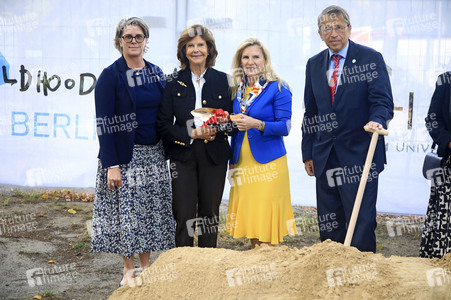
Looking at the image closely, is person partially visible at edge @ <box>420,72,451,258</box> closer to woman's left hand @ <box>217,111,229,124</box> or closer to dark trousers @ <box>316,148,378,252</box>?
dark trousers @ <box>316,148,378,252</box>

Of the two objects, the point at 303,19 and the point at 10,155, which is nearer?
the point at 303,19

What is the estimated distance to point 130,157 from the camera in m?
3.48

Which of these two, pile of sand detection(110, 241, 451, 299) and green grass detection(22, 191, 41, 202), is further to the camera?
green grass detection(22, 191, 41, 202)

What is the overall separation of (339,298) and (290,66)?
182 inches

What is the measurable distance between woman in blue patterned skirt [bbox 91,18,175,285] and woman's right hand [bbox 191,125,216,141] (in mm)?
324

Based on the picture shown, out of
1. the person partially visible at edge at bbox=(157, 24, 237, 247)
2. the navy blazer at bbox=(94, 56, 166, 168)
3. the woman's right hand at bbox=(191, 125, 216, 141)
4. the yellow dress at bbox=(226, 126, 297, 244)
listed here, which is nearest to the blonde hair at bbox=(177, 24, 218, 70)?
the person partially visible at edge at bbox=(157, 24, 237, 247)

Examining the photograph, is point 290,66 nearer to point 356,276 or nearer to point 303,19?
point 303,19

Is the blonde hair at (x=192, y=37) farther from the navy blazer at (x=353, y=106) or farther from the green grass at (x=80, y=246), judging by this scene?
the green grass at (x=80, y=246)

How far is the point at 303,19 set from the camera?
6199 millimetres

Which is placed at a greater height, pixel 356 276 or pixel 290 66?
pixel 290 66

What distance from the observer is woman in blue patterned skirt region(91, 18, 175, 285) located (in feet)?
11.2

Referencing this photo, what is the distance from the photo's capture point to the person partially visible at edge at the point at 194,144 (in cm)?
349

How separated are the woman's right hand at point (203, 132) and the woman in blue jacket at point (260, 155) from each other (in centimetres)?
30

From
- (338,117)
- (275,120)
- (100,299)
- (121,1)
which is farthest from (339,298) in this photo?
(121,1)
